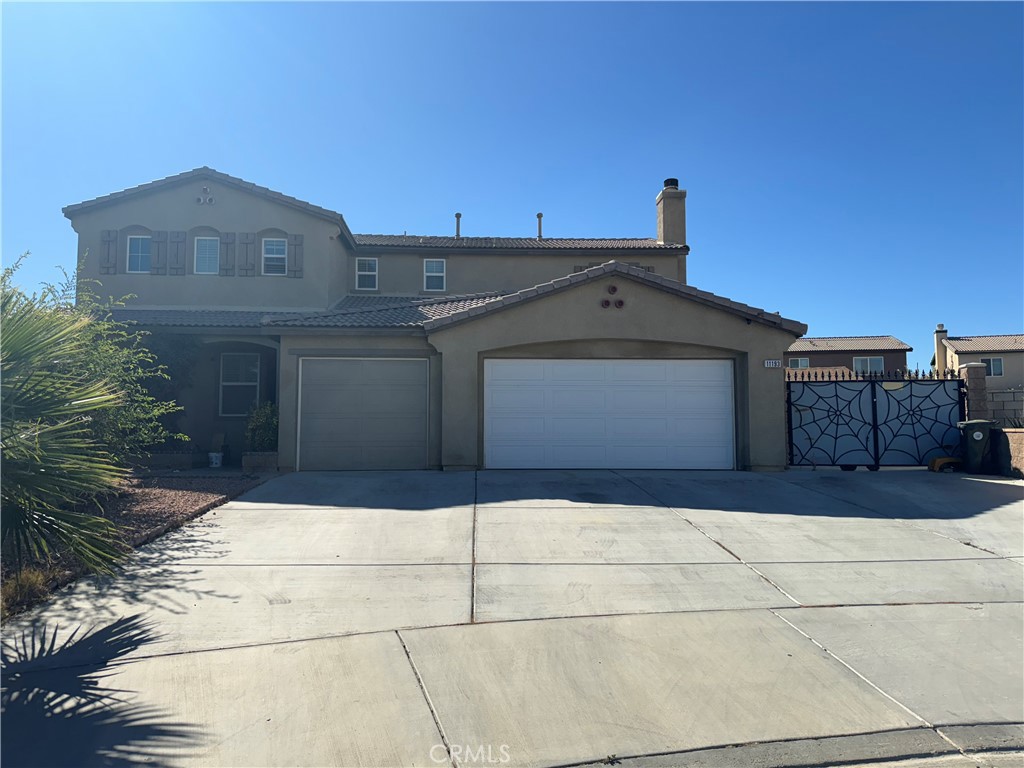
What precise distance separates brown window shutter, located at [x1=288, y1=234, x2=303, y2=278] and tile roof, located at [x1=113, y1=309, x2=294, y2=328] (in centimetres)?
117

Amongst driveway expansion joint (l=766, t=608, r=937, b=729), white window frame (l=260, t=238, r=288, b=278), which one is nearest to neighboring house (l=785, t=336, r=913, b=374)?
white window frame (l=260, t=238, r=288, b=278)

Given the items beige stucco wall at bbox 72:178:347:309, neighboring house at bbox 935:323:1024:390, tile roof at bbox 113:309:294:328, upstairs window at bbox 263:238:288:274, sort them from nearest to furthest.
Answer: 1. tile roof at bbox 113:309:294:328
2. beige stucco wall at bbox 72:178:347:309
3. upstairs window at bbox 263:238:288:274
4. neighboring house at bbox 935:323:1024:390

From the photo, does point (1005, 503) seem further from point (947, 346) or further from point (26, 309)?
point (947, 346)

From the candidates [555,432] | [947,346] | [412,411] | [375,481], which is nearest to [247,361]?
[412,411]

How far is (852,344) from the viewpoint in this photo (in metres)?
42.2

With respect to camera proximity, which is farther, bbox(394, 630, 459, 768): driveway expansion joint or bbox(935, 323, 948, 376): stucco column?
bbox(935, 323, 948, 376): stucco column

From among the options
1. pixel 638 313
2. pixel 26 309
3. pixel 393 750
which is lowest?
pixel 393 750

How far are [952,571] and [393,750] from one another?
6.12 metres

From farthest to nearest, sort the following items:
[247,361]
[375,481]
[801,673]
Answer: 1. [247,361]
2. [375,481]
3. [801,673]

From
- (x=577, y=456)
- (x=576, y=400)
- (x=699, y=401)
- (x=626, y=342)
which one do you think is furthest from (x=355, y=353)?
(x=699, y=401)

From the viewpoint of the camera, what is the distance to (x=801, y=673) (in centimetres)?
452

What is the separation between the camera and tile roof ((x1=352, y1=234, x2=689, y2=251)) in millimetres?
20578

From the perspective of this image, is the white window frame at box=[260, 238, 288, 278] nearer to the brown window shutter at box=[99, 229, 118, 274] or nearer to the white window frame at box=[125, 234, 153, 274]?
the white window frame at box=[125, 234, 153, 274]

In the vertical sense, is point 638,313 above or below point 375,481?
above
